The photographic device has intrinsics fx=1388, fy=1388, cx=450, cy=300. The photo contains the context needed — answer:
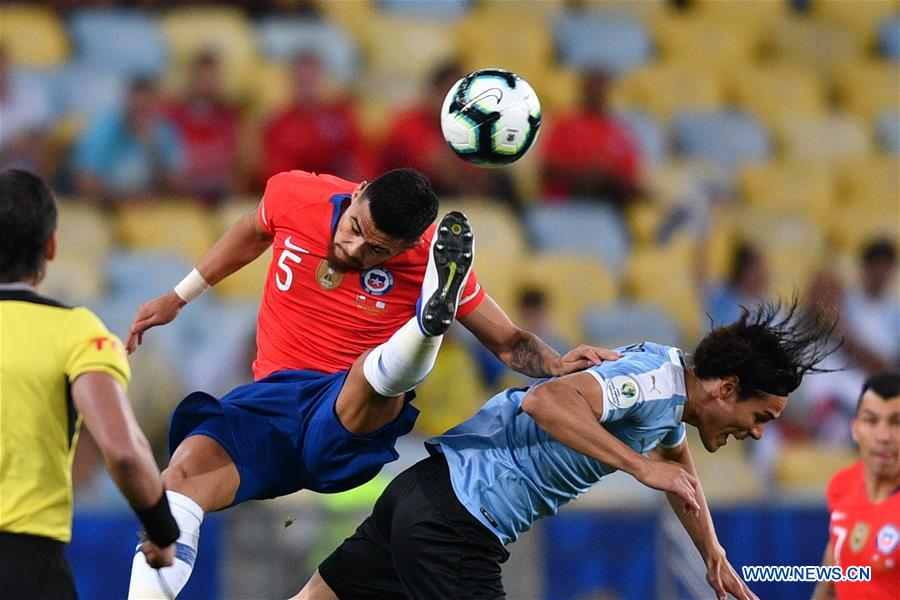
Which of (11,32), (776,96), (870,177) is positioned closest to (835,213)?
(870,177)

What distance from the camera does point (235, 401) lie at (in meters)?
4.88

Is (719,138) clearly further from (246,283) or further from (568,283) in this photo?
(246,283)

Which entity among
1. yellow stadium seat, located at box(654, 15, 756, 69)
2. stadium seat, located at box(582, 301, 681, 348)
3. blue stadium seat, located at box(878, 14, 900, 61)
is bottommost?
stadium seat, located at box(582, 301, 681, 348)

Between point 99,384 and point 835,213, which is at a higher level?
point 99,384

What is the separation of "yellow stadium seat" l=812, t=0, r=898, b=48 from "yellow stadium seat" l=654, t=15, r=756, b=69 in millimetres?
1210

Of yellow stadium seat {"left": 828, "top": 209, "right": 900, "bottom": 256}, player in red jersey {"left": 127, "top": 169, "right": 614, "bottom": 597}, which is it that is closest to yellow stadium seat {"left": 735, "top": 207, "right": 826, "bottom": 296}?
yellow stadium seat {"left": 828, "top": 209, "right": 900, "bottom": 256}

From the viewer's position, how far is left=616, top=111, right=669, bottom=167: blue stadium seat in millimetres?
11508

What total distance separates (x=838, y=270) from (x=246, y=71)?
4.91 m

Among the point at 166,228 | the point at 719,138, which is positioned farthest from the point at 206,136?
the point at 719,138

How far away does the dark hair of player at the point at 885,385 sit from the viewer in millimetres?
5571

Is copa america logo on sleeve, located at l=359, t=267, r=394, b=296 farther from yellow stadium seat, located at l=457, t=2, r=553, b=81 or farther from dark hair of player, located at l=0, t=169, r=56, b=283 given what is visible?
yellow stadium seat, located at l=457, t=2, r=553, b=81

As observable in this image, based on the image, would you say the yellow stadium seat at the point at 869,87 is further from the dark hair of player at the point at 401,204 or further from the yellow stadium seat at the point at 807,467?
the dark hair of player at the point at 401,204

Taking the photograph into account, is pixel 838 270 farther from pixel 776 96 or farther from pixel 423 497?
pixel 423 497

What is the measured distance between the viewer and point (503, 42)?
38.6ft
